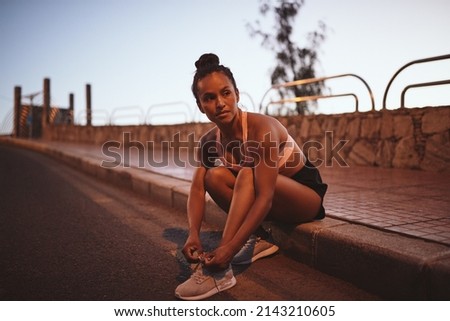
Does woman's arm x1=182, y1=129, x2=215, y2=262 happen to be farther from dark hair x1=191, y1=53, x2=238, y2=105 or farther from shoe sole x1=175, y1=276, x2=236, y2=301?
dark hair x1=191, y1=53, x2=238, y2=105

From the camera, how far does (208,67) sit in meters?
2.11

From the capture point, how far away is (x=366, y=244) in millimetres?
1842

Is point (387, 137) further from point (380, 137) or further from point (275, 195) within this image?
point (275, 195)

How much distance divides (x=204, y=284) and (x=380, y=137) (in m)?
4.91

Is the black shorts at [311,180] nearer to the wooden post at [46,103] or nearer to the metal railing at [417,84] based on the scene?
the metal railing at [417,84]

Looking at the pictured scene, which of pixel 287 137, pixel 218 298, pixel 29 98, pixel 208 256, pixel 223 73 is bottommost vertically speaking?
pixel 218 298

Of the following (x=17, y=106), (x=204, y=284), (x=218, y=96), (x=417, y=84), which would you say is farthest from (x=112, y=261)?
(x=17, y=106)

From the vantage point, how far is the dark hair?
210 centimetres

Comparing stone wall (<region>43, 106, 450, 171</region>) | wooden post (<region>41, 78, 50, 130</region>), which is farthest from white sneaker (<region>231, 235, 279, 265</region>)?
wooden post (<region>41, 78, 50, 130</region>)

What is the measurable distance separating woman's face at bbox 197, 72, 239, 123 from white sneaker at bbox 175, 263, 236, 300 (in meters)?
0.88

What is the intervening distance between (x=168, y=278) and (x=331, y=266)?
0.95m

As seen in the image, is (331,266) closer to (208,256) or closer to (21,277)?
(208,256)
